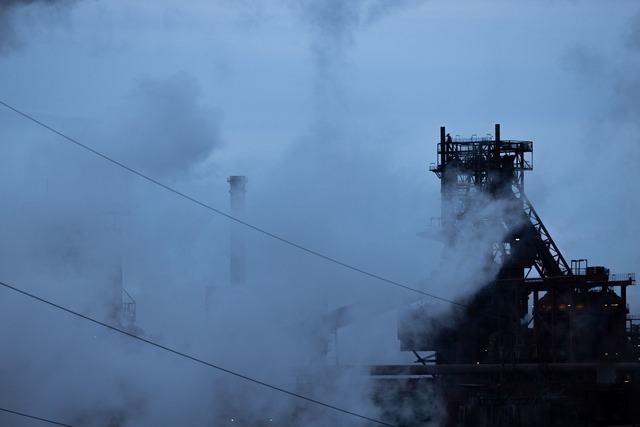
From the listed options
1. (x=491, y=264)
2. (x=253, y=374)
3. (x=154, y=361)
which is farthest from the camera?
(x=491, y=264)

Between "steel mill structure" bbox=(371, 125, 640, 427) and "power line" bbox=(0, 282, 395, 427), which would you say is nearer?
"power line" bbox=(0, 282, 395, 427)

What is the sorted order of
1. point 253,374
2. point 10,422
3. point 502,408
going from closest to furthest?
point 10,422 < point 253,374 < point 502,408

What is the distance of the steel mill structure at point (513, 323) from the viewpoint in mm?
55344

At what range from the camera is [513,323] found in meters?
62.9

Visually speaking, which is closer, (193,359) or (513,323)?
(193,359)

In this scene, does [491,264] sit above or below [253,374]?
above

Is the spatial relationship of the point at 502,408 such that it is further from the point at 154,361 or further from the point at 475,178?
the point at 475,178

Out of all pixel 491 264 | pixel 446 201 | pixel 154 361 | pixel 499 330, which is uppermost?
pixel 446 201

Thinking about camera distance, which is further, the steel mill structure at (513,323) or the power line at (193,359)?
the steel mill structure at (513,323)

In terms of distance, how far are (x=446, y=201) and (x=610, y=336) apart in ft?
47.6

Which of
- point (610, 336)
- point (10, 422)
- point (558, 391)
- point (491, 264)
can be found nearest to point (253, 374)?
point (10, 422)

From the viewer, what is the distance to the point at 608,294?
67.9 metres

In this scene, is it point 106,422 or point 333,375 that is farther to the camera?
point 333,375

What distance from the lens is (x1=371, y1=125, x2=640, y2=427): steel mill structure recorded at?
182 ft
